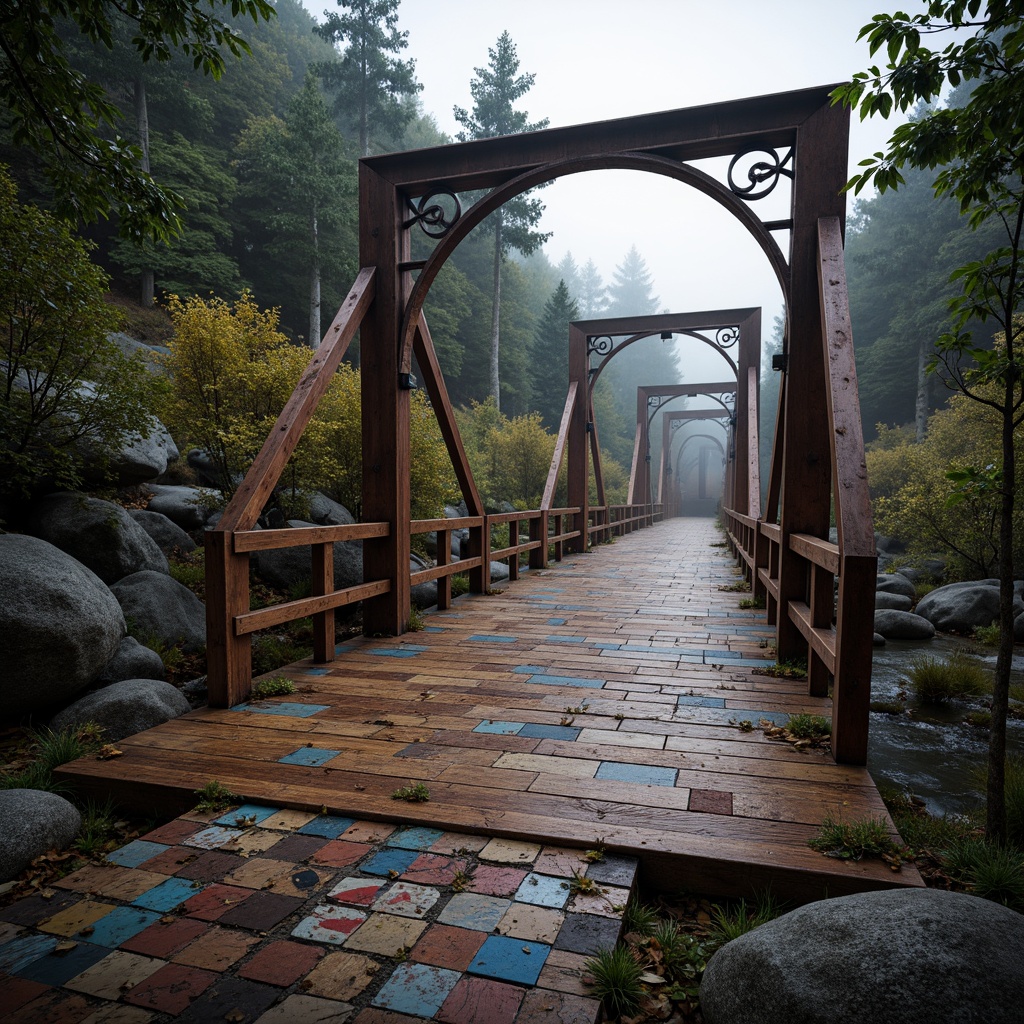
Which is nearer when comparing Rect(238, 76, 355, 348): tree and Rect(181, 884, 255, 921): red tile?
Rect(181, 884, 255, 921): red tile

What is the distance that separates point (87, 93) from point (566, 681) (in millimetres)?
3519

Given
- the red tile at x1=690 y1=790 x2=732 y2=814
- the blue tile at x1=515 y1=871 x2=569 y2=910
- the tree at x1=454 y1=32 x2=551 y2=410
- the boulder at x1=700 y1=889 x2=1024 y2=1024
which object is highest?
the tree at x1=454 y1=32 x2=551 y2=410

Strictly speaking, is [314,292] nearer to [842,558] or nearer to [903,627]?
[903,627]

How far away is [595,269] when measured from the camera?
59.3 meters

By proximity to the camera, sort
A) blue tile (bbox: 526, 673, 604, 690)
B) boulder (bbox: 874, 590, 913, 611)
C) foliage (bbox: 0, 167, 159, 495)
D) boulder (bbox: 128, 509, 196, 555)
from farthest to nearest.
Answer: boulder (bbox: 874, 590, 913, 611) → boulder (bbox: 128, 509, 196, 555) → foliage (bbox: 0, 167, 159, 495) → blue tile (bbox: 526, 673, 604, 690)

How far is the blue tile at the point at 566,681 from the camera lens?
3.32 metres

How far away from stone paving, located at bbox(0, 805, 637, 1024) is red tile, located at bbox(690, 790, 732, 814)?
39 cm

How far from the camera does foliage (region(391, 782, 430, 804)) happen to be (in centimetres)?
202

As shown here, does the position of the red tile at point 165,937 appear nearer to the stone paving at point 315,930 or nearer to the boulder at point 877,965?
the stone paving at point 315,930

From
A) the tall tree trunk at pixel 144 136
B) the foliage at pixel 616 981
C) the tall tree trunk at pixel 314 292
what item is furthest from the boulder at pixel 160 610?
the tall tree trunk at pixel 144 136

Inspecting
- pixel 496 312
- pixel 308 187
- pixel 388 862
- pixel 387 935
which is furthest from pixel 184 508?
pixel 496 312

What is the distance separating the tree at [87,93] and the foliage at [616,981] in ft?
10.2

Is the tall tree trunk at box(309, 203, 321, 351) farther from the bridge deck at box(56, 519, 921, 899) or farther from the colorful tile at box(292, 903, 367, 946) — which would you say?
the colorful tile at box(292, 903, 367, 946)

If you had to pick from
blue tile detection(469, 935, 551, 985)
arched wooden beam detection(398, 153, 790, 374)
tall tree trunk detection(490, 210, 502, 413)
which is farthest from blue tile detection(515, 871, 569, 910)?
tall tree trunk detection(490, 210, 502, 413)
